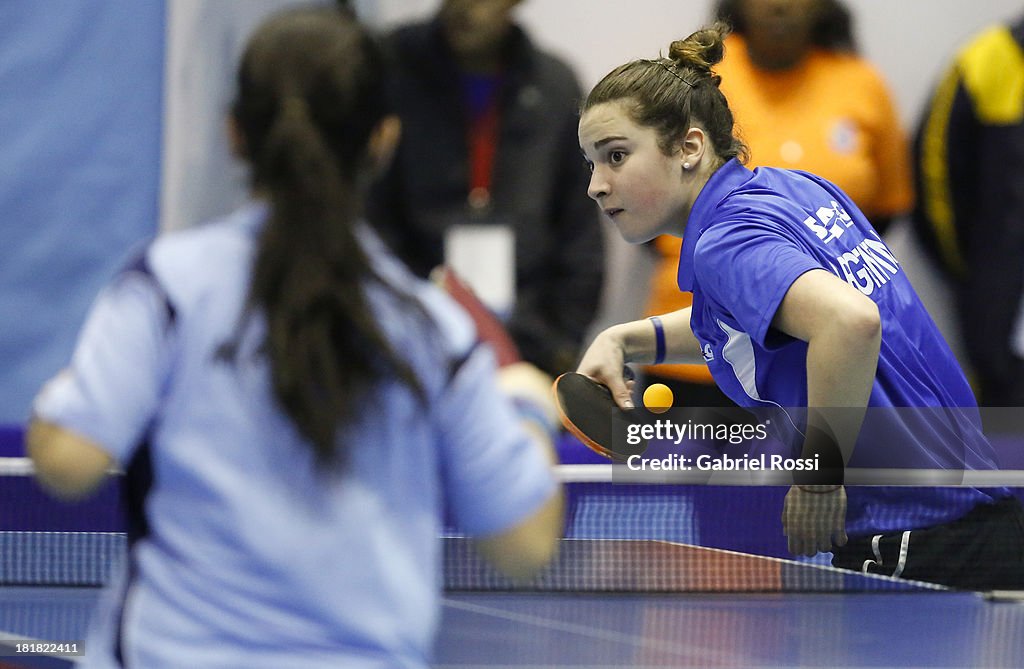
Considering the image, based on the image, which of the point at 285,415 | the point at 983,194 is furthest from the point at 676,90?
the point at 983,194

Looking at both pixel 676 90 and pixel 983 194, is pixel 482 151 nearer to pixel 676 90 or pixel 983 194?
pixel 983 194

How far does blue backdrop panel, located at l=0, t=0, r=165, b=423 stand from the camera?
5574 mm

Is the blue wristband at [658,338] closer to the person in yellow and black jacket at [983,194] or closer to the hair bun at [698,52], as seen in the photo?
the hair bun at [698,52]

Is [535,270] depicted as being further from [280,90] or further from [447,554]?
[280,90]

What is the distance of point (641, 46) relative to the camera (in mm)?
3865

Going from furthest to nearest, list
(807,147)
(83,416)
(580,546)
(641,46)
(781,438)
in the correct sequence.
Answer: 1. (580,546)
2. (641,46)
3. (807,147)
4. (781,438)
5. (83,416)

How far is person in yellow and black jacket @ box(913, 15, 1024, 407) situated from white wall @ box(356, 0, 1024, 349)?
0.42 ft

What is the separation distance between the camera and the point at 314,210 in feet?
4.74

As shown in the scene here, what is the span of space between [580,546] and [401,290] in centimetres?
293

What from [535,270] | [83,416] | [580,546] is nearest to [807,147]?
[535,270]

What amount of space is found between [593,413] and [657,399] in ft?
0.47

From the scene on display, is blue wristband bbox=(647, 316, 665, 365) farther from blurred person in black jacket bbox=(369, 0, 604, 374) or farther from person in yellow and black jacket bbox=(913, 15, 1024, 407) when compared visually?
person in yellow and black jacket bbox=(913, 15, 1024, 407)

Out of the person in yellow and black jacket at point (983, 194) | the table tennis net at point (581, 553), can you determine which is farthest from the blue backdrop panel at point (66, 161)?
the person in yellow and black jacket at point (983, 194)

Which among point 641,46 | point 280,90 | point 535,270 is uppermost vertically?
point 641,46
